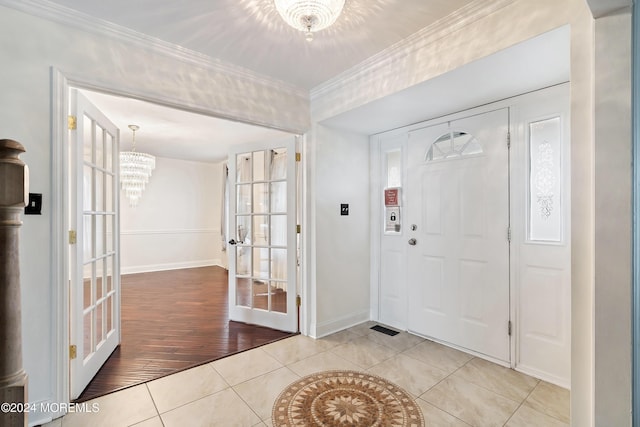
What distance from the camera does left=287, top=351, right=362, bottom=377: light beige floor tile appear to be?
2406mm

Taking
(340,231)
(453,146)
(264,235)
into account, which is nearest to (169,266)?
(264,235)

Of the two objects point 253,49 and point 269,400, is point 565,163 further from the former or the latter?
point 269,400

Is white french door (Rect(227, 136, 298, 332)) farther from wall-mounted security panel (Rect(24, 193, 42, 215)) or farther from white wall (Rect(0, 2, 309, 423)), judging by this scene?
wall-mounted security panel (Rect(24, 193, 42, 215))

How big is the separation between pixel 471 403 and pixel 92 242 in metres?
3.03

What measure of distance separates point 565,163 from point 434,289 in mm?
1529

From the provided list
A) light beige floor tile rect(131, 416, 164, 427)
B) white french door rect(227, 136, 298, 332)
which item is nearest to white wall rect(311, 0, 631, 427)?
white french door rect(227, 136, 298, 332)

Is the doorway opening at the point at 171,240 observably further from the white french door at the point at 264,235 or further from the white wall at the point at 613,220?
the white wall at the point at 613,220

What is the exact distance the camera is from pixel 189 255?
22.7 ft

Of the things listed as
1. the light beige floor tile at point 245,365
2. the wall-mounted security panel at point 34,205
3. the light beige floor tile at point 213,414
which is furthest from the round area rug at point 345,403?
the wall-mounted security panel at point 34,205

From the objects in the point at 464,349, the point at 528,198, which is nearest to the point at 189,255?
the point at 464,349

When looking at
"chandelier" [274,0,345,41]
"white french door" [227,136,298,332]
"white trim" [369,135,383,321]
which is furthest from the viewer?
"white trim" [369,135,383,321]

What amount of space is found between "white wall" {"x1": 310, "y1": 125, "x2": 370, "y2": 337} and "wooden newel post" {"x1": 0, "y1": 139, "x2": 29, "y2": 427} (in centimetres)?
246

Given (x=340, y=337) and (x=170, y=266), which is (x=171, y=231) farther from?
(x=340, y=337)

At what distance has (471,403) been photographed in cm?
199
